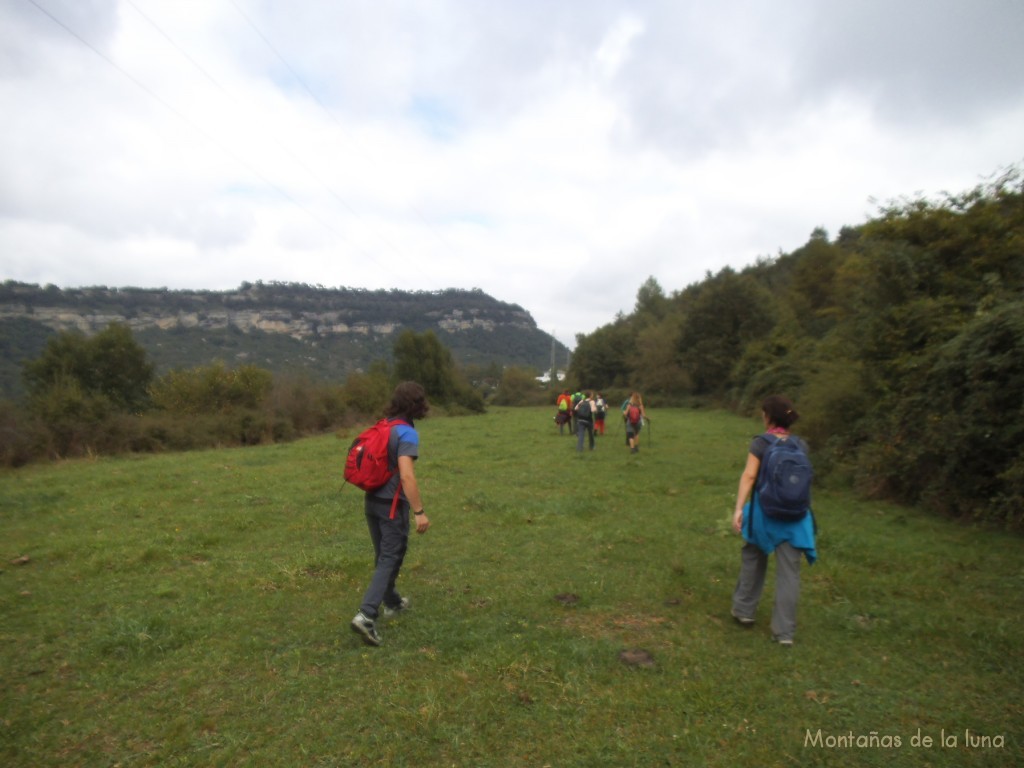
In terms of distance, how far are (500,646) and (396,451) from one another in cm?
171

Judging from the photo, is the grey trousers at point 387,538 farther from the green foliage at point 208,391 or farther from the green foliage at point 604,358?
the green foliage at point 604,358

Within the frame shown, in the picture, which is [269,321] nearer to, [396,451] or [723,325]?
[723,325]

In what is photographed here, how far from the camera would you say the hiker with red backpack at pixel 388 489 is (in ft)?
15.1

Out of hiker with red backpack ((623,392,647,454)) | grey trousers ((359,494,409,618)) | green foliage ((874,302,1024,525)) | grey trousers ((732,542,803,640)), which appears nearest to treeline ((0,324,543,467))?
hiker with red backpack ((623,392,647,454))

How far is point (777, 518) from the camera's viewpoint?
4.68 m

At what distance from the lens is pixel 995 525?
8.12 metres

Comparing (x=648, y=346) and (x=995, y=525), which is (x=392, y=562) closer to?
(x=995, y=525)

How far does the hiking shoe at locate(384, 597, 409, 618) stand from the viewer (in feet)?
16.9

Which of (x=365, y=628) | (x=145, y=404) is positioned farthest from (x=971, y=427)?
(x=145, y=404)

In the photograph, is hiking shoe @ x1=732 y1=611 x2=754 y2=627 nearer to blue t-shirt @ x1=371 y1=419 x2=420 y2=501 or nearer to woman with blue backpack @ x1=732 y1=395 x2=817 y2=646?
woman with blue backpack @ x1=732 y1=395 x2=817 y2=646

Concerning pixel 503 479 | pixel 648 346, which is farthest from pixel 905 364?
pixel 648 346

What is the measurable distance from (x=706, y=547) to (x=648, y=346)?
45.0 m

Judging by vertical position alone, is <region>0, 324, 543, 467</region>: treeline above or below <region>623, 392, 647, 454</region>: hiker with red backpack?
below

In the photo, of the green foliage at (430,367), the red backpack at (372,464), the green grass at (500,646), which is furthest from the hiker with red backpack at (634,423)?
the green foliage at (430,367)
